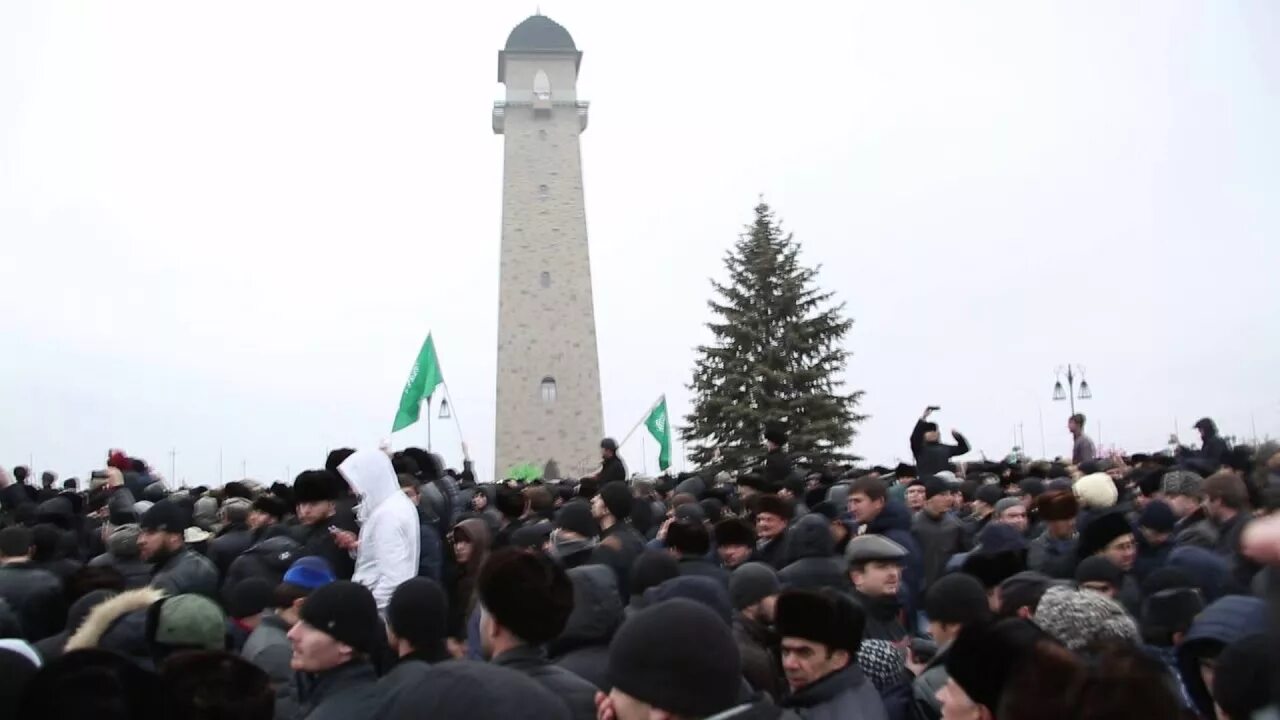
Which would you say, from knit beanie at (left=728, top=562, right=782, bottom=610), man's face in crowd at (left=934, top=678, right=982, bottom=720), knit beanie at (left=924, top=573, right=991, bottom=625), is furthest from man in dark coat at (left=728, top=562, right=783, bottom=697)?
man's face in crowd at (left=934, top=678, right=982, bottom=720)

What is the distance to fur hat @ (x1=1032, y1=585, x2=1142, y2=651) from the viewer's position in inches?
155

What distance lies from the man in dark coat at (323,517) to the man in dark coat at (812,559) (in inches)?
106

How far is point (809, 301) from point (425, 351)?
12550mm

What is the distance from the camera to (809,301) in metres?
29.7

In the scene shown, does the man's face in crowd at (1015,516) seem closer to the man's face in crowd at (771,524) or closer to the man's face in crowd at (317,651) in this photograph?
the man's face in crowd at (771,524)

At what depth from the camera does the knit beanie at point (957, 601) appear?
15.4 feet

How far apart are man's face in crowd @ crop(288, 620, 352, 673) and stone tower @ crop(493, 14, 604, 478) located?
33.6m

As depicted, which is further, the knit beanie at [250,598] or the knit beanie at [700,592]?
the knit beanie at [250,598]

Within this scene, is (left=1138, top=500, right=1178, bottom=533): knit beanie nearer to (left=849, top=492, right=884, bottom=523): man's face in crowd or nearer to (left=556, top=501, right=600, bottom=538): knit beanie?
(left=849, top=492, right=884, bottom=523): man's face in crowd

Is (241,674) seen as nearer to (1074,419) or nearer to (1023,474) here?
(1023,474)

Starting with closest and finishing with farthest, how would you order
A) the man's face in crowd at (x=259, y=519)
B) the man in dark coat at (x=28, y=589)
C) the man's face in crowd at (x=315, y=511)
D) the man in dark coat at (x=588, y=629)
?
the man in dark coat at (x=588, y=629) < the man in dark coat at (x=28, y=589) < the man's face in crowd at (x=315, y=511) < the man's face in crowd at (x=259, y=519)

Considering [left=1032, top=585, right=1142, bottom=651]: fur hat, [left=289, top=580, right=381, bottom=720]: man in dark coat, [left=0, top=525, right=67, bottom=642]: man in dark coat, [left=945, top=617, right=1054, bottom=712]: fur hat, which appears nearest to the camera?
[left=945, top=617, right=1054, bottom=712]: fur hat

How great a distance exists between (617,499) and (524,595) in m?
3.85

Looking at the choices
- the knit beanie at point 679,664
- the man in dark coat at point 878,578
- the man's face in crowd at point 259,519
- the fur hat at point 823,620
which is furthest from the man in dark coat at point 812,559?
the man's face in crowd at point 259,519
